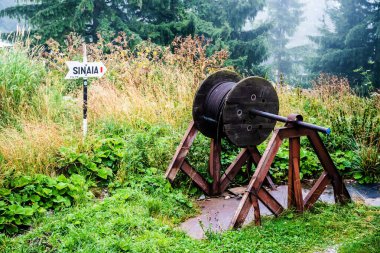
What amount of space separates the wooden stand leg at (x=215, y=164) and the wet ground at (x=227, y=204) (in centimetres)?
16

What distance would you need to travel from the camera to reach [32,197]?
4434 mm

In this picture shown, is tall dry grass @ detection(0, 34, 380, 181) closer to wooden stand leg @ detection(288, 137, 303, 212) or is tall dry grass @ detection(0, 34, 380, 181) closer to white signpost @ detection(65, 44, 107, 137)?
white signpost @ detection(65, 44, 107, 137)

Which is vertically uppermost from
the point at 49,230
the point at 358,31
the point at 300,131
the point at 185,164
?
the point at 358,31

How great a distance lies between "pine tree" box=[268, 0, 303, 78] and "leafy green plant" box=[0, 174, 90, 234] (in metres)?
32.6

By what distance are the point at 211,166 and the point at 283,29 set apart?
1421 inches

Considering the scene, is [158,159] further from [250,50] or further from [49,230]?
[250,50]

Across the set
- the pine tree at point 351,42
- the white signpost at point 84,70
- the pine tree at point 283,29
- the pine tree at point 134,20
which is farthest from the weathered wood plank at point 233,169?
the pine tree at point 283,29

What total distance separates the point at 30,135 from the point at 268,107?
351 cm

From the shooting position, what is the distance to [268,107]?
4.93m

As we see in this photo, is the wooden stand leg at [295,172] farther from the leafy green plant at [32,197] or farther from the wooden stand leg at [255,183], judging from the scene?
the leafy green plant at [32,197]

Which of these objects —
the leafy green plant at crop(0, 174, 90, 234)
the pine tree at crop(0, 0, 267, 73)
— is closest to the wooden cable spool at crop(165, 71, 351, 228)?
the leafy green plant at crop(0, 174, 90, 234)

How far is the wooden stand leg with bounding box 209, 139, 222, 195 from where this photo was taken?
5297mm

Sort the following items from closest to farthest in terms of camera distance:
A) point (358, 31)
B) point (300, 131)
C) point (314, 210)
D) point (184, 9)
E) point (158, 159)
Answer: point (300, 131) < point (314, 210) < point (158, 159) < point (184, 9) < point (358, 31)

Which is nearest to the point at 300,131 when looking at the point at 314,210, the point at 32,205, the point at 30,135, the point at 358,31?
the point at 314,210
